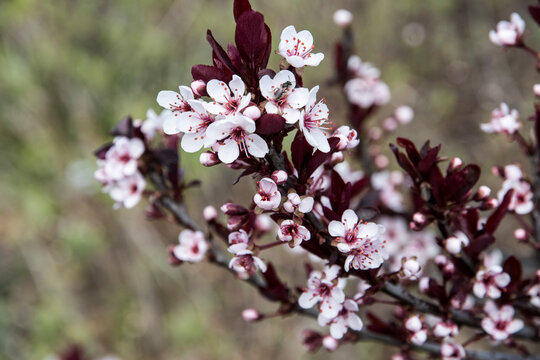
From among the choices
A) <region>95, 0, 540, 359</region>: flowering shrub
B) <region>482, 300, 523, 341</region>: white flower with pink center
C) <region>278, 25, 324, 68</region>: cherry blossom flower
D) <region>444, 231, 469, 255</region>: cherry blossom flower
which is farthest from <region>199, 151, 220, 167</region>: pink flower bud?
<region>482, 300, 523, 341</region>: white flower with pink center

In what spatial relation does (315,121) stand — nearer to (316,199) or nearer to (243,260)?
(316,199)

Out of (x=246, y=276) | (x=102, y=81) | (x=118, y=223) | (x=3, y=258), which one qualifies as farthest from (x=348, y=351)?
(x=3, y=258)

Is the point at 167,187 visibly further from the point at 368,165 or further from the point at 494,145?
the point at 494,145

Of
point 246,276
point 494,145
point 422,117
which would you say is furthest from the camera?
point 422,117

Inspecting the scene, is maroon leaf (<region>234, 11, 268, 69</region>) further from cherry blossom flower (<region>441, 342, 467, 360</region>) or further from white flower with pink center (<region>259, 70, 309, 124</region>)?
cherry blossom flower (<region>441, 342, 467, 360</region>)

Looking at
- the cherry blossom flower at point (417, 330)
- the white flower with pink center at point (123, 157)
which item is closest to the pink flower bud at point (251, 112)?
the white flower with pink center at point (123, 157)

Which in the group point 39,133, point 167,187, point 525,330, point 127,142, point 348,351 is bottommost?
point 348,351

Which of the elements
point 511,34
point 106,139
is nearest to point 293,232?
point 511,34
